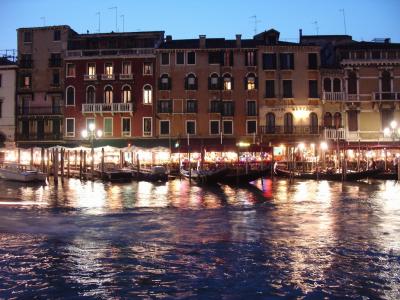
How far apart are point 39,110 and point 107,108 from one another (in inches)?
266

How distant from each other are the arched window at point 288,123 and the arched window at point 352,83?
5.44m

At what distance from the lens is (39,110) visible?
49.4 meters

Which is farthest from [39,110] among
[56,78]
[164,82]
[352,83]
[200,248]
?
[200,248]

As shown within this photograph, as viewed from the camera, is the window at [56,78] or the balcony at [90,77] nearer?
the balcony at [90,77]

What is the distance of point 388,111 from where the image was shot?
46094 millimetres

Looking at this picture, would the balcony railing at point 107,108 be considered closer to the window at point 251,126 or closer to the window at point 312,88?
the window at point 251,126

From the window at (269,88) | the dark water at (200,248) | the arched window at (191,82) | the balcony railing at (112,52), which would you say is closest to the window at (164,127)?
the arched window at (191,82)

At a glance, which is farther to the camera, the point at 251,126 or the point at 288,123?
the point at 251,126

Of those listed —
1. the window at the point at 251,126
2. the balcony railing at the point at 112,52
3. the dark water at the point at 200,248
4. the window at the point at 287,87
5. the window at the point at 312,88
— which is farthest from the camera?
the balcony railing at the point at 112,52

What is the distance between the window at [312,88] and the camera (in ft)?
154

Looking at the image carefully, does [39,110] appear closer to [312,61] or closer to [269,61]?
[269,61]

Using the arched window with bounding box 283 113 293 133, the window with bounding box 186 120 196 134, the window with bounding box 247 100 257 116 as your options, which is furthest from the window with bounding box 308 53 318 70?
the window with bounding box 186 120 196 134

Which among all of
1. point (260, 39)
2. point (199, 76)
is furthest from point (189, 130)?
point (260, 39)

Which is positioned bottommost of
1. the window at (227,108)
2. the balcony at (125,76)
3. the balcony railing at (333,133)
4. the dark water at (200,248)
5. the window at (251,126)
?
the dark water at (200,248)
